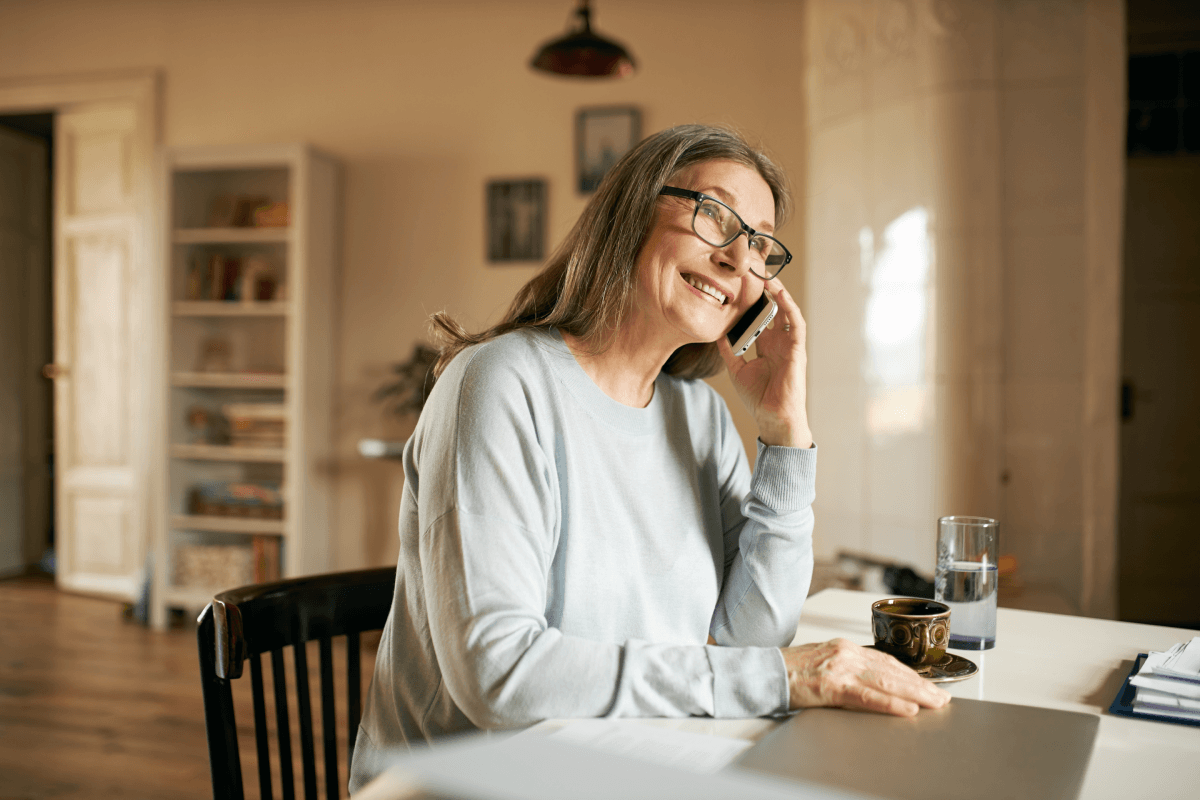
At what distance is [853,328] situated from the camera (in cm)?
314

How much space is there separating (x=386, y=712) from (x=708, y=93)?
3.52 meters

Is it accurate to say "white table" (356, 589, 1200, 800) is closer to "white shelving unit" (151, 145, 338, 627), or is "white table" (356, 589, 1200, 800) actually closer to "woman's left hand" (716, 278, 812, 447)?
"woman's left hand" (716, 278, 812, 447)

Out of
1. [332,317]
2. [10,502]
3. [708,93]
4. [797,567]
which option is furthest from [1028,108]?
[10,502]

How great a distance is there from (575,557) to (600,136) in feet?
11.2

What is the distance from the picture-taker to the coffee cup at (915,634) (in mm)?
979

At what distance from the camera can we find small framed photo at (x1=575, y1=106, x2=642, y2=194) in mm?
4145

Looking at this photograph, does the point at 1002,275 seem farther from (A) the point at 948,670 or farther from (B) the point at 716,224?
(A) the point at 948,670

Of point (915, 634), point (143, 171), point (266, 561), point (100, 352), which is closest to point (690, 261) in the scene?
point (915, 634)

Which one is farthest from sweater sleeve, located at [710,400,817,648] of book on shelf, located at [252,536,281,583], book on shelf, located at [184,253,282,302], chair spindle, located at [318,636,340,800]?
book on shelf, located at [184,253,282,302]

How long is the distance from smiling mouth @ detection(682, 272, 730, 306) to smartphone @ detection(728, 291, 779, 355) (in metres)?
0.08

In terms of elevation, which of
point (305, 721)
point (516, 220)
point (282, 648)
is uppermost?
point (516, 220)

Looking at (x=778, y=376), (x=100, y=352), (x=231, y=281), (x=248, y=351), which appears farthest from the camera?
(x=100, y=352)

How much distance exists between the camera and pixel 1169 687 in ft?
2.93

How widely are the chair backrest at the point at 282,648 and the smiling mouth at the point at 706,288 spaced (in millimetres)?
536
